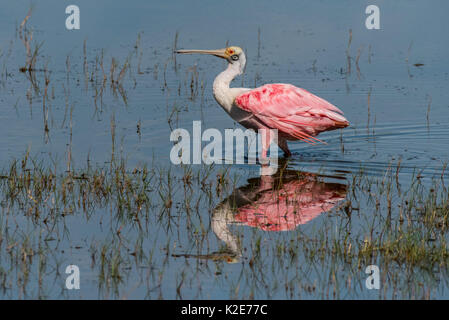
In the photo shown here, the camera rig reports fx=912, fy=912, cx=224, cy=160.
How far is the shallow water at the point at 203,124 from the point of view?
6676mm

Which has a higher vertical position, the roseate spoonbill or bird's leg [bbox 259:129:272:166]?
the roseate spoonbill

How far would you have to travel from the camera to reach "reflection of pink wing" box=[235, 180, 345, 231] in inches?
316

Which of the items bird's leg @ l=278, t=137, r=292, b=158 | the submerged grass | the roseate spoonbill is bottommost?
the submerged grass

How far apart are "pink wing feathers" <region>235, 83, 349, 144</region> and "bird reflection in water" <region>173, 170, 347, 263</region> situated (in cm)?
60

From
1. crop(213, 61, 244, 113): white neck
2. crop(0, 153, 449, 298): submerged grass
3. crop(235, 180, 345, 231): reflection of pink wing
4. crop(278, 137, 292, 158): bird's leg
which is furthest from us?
crop(278, 137, 292, 158): bird's leg

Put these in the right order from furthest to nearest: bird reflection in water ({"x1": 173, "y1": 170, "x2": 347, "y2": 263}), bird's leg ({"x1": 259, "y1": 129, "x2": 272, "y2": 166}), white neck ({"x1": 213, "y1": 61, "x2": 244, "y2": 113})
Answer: white neck ({"x1": 213, "y1": 61, "x2": 244, "y2": 113})
bird's leg ({"x1": 259, "y1": 129, "x2": 272, "y2": 166})
bird reflection in water ({"x1": 173, "y1": 170, "x2": 347, "y2": 263})

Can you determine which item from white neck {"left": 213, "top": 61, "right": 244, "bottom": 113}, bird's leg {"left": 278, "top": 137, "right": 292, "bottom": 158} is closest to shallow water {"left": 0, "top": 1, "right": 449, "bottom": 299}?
bird's leg {"left": 278, "top": 137, "right": 292, "bottom": 158}

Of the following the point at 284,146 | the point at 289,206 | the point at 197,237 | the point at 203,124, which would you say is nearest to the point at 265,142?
the point at 284,146

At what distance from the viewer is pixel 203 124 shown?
1228cm

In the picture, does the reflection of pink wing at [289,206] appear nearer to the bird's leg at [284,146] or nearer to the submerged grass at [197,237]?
the submerged grass at [197,237]

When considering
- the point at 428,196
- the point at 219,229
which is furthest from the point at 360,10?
the point at 219,229

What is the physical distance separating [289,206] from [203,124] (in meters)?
3.90

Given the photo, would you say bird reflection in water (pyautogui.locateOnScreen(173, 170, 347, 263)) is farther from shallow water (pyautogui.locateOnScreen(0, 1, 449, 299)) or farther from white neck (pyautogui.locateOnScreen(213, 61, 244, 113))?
white neck (pyautogui.locateOnScreen(213, 61, 244, 113))
